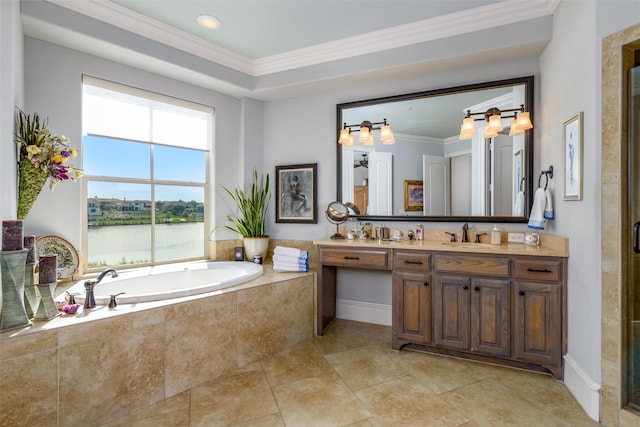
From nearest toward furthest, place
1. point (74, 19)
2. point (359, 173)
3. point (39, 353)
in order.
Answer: point (39, 353) → point (74, 19) → point (359, 173)

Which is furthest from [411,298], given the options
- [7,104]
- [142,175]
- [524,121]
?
[7,104]

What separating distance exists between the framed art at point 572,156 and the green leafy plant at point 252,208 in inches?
110

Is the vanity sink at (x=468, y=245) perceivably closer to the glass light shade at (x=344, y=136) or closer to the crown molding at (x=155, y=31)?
the glass light shade at (x=344, y=136)

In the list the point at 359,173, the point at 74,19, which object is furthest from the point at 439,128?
the point at 74,19

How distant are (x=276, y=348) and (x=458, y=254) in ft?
5.41

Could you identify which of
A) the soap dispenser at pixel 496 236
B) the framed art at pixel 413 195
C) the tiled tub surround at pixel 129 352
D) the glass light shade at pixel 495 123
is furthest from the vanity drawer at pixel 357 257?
the glass light shade at pixel 495 123

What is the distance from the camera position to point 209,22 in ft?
9.25

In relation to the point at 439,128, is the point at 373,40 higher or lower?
higher

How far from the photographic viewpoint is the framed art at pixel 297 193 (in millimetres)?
3751

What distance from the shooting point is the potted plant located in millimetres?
3705

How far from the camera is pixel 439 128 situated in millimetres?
3141

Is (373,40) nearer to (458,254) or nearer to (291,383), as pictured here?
(458,254)

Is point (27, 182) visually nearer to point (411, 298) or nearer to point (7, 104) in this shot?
point (7, 104)

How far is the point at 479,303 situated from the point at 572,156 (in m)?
1.18
